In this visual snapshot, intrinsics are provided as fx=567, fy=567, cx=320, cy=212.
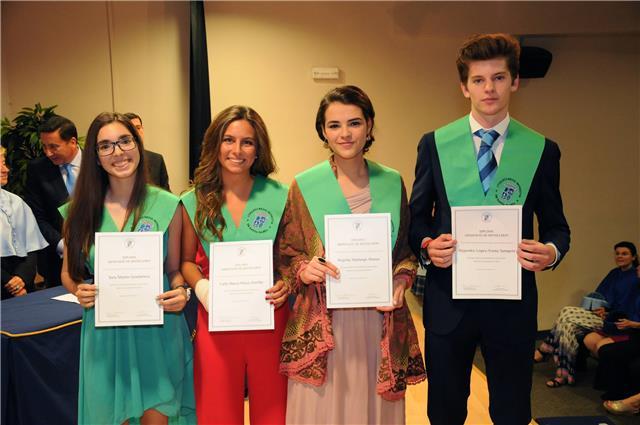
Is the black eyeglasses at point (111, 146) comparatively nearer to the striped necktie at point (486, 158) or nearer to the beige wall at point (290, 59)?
the striped necktie at point (486, 158)

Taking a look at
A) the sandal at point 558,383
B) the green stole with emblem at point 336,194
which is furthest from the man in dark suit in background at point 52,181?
the sandal at point 558,383

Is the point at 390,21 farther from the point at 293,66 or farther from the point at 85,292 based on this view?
the point at 85,292

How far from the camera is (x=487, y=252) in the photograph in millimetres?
1863

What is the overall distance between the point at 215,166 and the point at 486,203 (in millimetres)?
988

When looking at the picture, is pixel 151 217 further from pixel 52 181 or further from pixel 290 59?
pixel 290 59

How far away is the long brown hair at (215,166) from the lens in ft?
6.73

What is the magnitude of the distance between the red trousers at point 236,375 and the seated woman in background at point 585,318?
3144 mm

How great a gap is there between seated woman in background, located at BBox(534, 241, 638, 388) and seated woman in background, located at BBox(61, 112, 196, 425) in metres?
3.41

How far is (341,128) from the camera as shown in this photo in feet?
6.52

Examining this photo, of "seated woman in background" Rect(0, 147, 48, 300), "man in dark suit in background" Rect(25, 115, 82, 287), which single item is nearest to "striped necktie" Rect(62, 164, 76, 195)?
"man in dark suit in background" Rect(25, 115, 82, 287)

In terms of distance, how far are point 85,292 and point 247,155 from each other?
2.40ft

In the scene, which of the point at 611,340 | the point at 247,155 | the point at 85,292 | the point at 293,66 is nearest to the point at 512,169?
the point at 247,155

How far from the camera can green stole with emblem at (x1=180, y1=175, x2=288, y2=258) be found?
6.75ft

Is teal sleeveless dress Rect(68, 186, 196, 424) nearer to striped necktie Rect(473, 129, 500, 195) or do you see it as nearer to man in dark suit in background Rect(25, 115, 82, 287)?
striped necktie Rect(473, 129, 500, 195)
